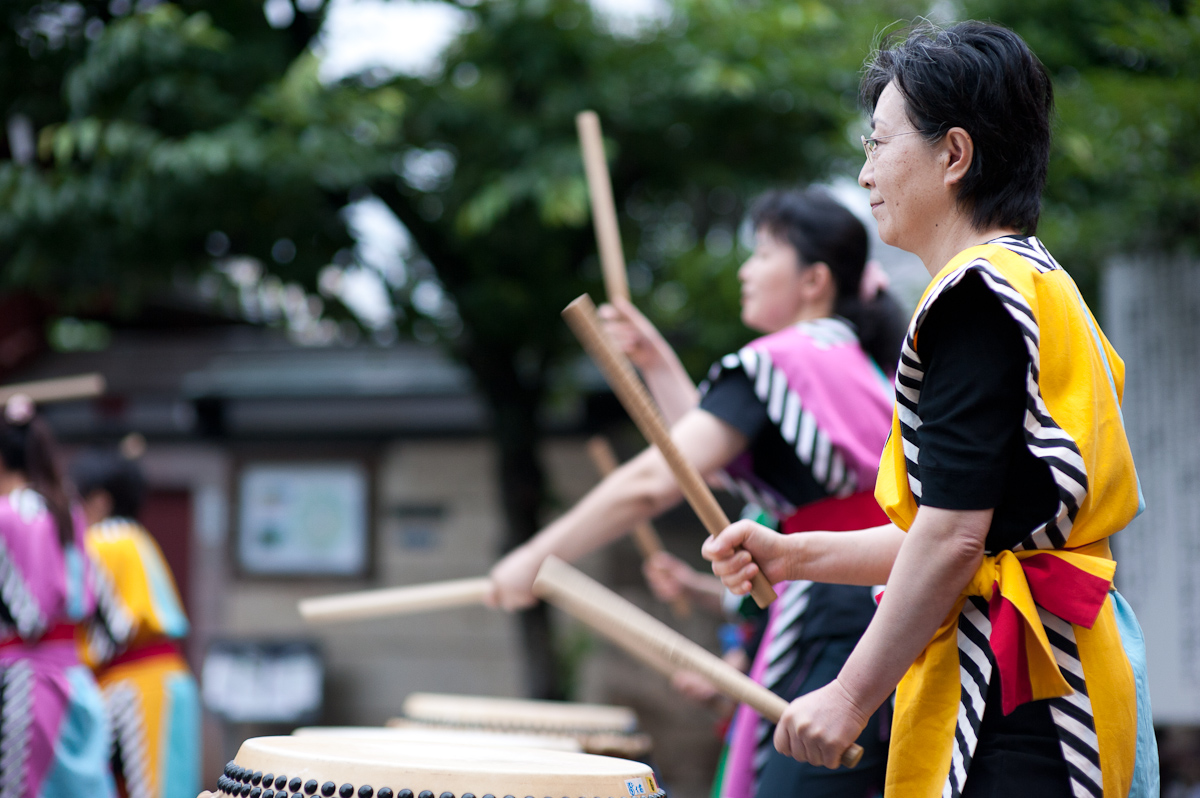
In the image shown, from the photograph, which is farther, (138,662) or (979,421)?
(138,662)

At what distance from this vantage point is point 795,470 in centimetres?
172

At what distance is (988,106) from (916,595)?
486mm

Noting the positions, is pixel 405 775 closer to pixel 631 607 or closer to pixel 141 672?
pixel 631 607

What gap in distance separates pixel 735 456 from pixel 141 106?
3.47 m

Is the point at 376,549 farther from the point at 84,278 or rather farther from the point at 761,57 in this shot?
the point at 761,57

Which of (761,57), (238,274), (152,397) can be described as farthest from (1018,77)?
(152,397)

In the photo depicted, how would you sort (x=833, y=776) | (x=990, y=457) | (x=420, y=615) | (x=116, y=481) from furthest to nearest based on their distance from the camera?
(x=420, y=615), (x=116, y=481), (x=833, y=776), (x=990, y=457)

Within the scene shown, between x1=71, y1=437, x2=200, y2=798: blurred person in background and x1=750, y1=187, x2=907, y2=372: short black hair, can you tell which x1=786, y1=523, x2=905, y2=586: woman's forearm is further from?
x1=71, y1=437, x2=200, y2=798: blurred person in background

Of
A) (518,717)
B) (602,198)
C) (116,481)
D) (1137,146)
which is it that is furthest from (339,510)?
(602,198)

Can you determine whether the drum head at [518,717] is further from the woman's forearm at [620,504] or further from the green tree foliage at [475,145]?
the green tree foliage at [475,145]

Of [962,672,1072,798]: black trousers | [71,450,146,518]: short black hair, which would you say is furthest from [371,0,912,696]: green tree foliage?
[962,672,1072,798]: black trousers

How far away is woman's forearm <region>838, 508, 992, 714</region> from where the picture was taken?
1025 millimetres

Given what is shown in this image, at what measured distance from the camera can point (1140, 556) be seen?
3.40 metres

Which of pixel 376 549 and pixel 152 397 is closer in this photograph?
pixel 376 549
